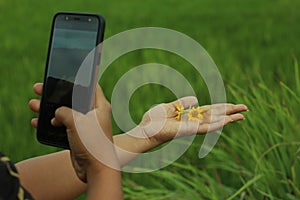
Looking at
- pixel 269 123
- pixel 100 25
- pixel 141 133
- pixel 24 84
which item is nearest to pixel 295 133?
pixel 269 123

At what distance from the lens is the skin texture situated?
1.71 meters

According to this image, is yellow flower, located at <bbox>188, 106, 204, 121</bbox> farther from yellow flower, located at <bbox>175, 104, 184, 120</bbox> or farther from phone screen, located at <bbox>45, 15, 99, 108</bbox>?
phone screen, located at <bbox>45, 15, 99, 108</bbox>

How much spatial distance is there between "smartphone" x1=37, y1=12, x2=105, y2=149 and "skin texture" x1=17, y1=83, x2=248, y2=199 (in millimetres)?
35

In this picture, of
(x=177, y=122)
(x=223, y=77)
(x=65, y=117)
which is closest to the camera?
(x=65, y=117)

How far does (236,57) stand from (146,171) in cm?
256

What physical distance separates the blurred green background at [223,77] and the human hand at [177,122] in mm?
576

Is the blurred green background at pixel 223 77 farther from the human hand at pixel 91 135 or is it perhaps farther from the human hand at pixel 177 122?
the human hand at pixel 91 135

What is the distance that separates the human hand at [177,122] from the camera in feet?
5.60

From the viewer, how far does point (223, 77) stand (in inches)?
172

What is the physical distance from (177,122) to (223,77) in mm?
2670

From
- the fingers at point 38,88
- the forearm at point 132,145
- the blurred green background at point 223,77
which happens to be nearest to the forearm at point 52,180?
the forearm at point 132,145

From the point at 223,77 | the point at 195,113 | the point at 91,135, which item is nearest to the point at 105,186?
the point at 91,135

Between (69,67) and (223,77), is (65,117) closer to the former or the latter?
(69,67)

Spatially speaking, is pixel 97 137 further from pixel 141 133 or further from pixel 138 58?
pixel 138 58
